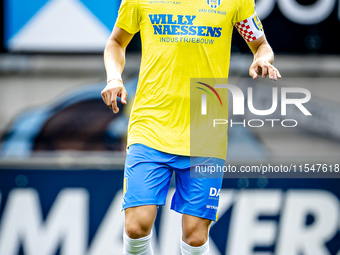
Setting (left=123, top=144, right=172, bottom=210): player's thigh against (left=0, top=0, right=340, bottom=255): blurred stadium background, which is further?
(left=0, top=0, right=340, bottom=255): blurred stadium background

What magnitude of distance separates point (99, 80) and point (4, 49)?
1.26 metres

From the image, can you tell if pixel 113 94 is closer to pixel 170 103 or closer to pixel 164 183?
pixel 170 103

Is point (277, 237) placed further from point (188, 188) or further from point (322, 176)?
point (188, 188)

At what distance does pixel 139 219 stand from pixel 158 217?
2043mm

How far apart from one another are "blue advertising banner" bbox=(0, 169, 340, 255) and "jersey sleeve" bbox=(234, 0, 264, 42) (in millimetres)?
2038

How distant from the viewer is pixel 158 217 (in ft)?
14.1

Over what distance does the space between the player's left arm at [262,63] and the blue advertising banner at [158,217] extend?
1990 millimetres

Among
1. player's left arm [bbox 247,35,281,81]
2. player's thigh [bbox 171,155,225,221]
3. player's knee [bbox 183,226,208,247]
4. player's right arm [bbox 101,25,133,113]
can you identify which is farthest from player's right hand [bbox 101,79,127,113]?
player's knee [bbox 183,226,208,247]

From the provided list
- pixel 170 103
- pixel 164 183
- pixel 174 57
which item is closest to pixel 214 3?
pixel 174 57

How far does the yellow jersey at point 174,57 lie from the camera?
7.73 ft

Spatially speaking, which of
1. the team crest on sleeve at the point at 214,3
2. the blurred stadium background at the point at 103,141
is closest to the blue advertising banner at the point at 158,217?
the blurred stadium background at the point at 103,141

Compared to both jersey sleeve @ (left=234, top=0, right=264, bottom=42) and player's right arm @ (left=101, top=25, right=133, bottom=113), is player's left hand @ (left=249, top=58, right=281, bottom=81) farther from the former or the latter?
player's right arm @ (left=101, top=25, right=133, bottom=113)

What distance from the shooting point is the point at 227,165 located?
4422 mm

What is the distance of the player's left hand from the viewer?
221cm
